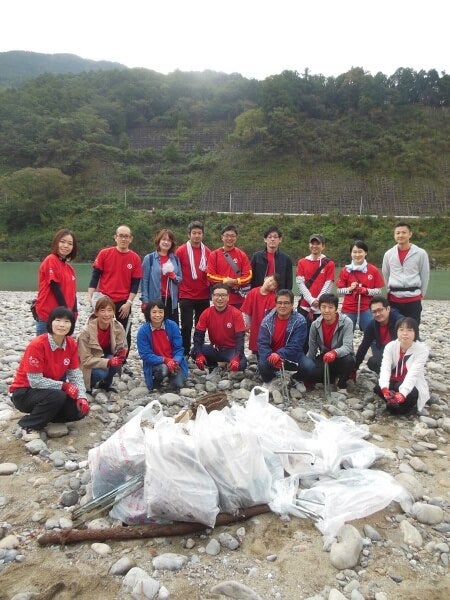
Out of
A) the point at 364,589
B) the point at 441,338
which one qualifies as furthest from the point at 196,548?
the point at 441,338

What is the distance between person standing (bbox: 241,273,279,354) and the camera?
20.7 ft

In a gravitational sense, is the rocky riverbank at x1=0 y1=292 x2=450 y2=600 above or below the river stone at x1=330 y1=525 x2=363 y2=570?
below

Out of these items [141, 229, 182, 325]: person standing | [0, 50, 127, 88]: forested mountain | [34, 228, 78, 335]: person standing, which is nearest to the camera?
[34, 228, 78, 335]: person standing

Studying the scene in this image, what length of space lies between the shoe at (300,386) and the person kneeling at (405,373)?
3.21ft

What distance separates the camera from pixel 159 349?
576cm

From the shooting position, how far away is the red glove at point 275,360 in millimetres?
5574

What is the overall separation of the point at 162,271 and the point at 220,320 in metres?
1.04

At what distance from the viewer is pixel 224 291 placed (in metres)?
6.06

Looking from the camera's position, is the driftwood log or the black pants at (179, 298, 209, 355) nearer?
the driftwood log

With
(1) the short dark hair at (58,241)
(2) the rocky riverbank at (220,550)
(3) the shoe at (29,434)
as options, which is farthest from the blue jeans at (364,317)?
(3) the shoe at (29,434)

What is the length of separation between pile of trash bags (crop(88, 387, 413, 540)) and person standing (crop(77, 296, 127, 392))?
2.16 m

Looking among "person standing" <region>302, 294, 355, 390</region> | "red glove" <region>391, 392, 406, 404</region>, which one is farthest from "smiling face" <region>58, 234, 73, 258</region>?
"red glove" <region>391, 392, 406, 404</region>

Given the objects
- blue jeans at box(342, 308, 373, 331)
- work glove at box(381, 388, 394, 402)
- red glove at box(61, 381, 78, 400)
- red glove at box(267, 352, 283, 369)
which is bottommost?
work glove at box(381, 388, 394, 402)

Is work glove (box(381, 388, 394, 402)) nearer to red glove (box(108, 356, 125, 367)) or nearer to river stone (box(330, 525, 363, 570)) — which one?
river stone (box(330, 525, 363, 570))
